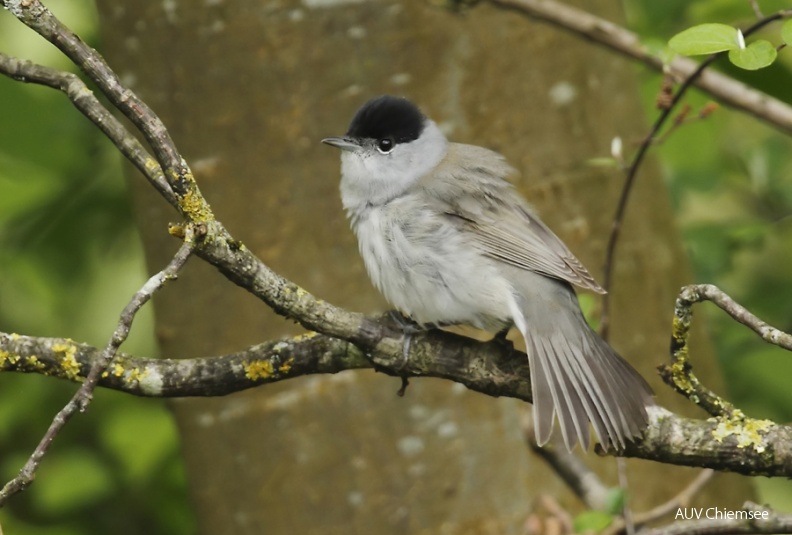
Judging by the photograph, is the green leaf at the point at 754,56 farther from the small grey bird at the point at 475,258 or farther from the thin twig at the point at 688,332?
the small grey bird at the point at 475,258

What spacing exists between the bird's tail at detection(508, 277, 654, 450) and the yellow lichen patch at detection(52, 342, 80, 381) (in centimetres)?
101

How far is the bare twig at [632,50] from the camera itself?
129 inches

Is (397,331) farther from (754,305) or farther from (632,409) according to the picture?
(754,305)

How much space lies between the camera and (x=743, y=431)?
1962mm

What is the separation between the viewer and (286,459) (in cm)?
320

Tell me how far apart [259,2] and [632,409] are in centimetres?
191

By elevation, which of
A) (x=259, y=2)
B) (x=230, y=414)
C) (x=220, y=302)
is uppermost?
(x=259, y=2)

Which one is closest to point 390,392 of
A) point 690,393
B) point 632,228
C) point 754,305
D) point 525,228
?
point 525,228

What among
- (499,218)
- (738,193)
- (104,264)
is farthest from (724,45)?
(104,264)

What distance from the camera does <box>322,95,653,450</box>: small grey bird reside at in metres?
2.43

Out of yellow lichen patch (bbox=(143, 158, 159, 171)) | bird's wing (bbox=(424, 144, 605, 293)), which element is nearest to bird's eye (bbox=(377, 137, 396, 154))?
bird's wing (bbox=(424, 144, 605, 293))

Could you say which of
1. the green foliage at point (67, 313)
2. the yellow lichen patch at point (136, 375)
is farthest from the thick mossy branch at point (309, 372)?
the green foliage at point (67, 313)

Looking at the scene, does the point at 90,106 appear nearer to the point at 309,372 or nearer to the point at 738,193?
the point at 309,372

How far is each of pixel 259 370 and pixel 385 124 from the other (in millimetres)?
1440
